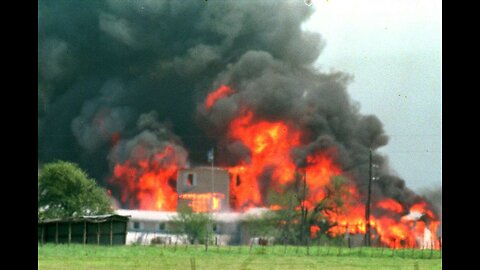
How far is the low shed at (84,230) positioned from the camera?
5950 cm

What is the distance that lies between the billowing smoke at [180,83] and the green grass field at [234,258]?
→ 31.2 m

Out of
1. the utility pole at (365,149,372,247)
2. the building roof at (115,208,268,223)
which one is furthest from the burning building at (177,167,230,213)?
the utility pole at (365,149,372,247)

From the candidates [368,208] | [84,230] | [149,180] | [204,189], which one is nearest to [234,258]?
[84,230]

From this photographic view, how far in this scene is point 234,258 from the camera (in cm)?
4419

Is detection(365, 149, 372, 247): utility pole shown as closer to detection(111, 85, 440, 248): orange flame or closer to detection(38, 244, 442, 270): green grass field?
detection(111, 85, 440, 248): orange flame

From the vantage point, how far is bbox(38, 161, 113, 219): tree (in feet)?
224

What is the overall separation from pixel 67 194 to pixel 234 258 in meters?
29.7

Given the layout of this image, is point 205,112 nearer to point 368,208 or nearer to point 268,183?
point 268,183

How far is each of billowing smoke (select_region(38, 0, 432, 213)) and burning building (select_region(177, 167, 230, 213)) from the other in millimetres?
3124

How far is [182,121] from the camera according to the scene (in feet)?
293

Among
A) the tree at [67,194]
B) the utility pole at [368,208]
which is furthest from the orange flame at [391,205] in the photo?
the tree at [67,194]

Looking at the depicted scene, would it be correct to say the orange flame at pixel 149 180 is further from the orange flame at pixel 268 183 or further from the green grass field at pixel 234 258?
the green grass field at pixel 234 258
